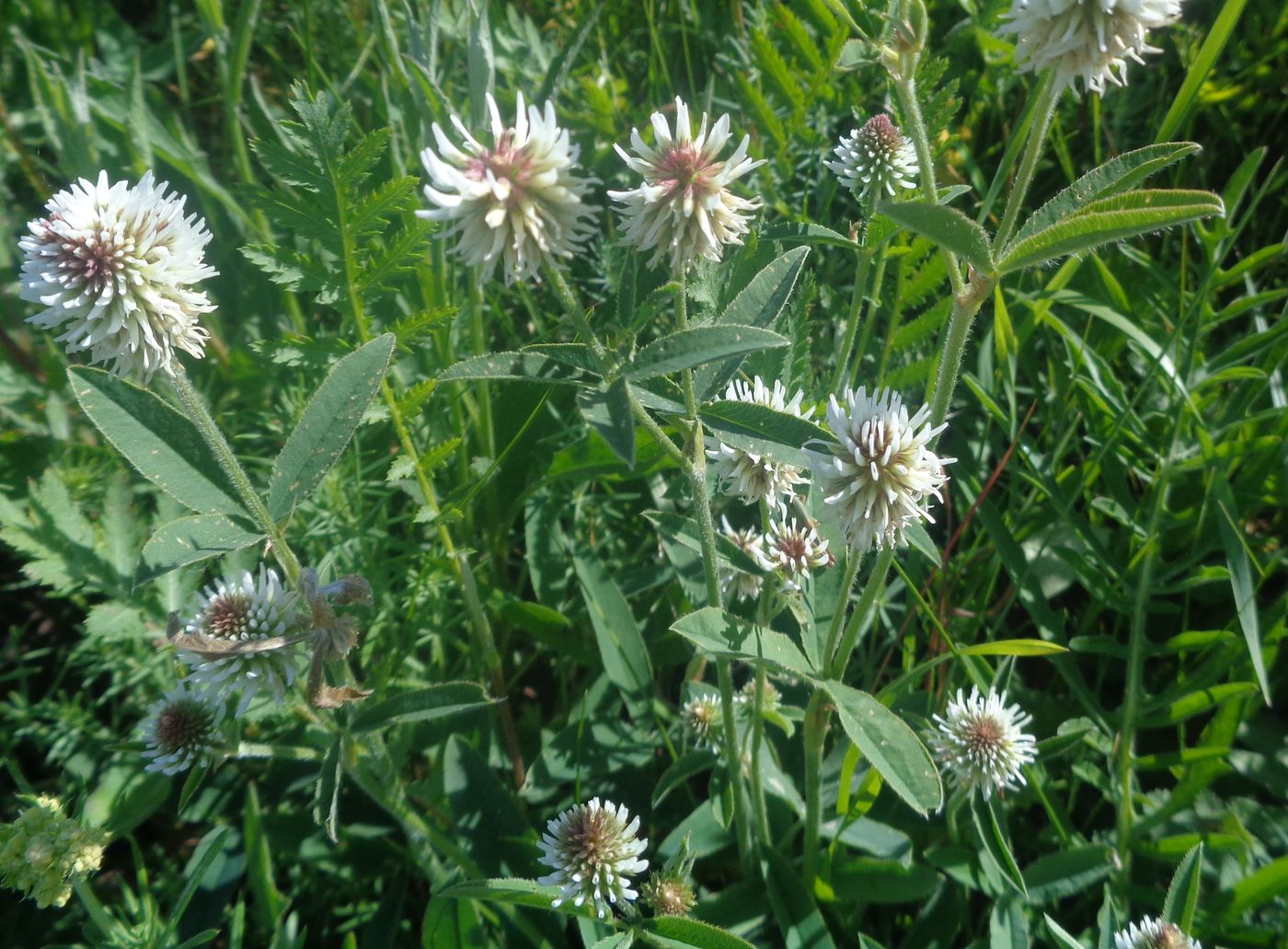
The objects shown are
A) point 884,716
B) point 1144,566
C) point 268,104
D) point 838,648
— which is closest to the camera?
point 884,716

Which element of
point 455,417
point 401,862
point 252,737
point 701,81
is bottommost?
point 401,862

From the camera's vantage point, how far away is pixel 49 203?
54.9 inches

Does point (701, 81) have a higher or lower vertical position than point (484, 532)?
higher

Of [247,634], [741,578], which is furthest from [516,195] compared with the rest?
[741,578]

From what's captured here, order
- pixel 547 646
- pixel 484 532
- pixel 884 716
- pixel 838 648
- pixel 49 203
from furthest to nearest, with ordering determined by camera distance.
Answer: pixel 484 532
pixel 547 646
pixel 838 648
pixel 884 716
pixel 49 203

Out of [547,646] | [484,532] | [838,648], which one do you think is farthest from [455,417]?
[838,648]

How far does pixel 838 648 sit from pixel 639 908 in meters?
0.57

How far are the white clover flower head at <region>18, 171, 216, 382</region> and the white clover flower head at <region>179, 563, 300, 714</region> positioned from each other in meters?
0.36

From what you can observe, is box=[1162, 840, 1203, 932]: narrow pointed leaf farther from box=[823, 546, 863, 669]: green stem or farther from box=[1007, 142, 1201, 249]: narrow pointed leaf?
box=[1007, 142, 1201, 249]: narrow pointed leaf

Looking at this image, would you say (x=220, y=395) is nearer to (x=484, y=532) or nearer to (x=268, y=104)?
(x=484, y=532)

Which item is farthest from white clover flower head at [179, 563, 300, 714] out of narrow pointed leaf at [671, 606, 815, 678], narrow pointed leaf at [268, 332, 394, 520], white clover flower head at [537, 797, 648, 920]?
narrow pointed leaf at [671, 606, 815, 678]

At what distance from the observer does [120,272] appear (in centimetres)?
136

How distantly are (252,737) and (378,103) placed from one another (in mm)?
1457

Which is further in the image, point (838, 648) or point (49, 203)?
point (838, 648)
